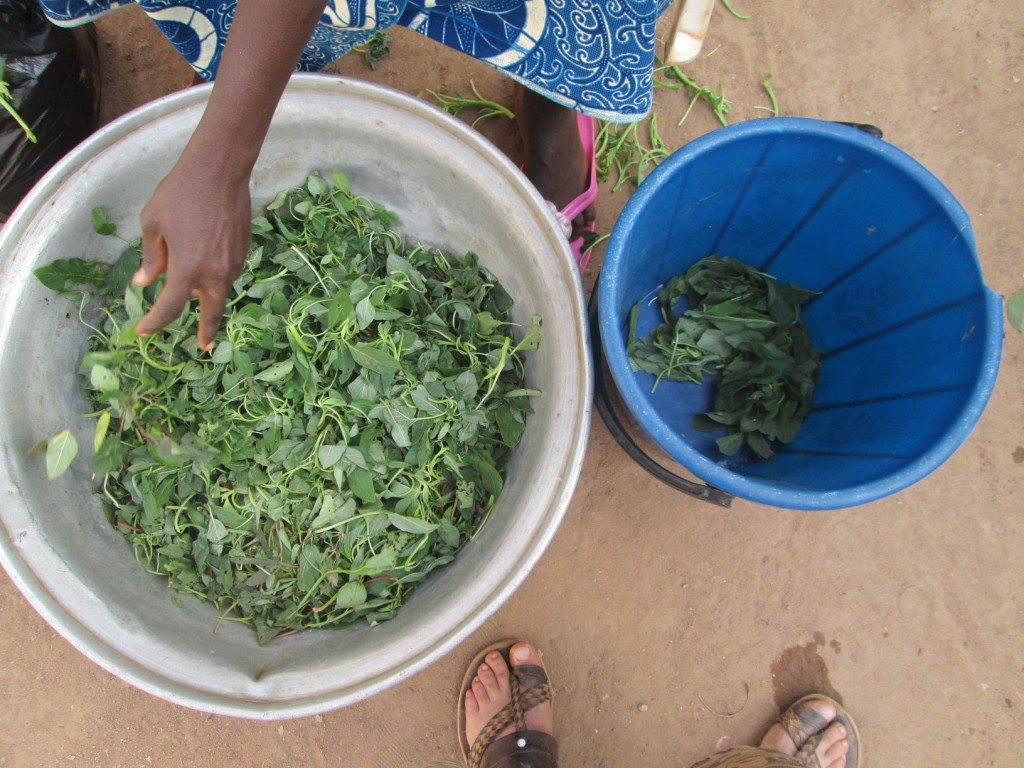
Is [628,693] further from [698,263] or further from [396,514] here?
[698,263]

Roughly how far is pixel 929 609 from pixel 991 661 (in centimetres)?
18

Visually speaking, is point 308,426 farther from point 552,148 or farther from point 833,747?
point 833,747

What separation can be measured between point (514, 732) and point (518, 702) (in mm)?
76

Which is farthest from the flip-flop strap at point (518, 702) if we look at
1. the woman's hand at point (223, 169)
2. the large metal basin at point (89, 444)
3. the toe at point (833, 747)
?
the woman's hand at point (223, 169)

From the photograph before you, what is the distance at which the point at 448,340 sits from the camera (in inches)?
45.1

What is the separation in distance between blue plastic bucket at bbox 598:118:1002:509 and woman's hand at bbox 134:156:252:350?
0.51 meters

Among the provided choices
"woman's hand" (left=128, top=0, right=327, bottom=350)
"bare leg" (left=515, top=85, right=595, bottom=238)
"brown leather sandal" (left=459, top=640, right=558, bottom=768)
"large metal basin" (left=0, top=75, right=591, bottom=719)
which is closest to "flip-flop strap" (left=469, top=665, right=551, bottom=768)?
"brown leather sandal" (left=459, top=640, right=558, bottom=768)

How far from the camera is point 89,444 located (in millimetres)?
1161

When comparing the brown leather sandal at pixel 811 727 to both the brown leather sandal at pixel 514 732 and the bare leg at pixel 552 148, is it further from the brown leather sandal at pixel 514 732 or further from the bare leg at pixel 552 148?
the bare leg at pixel 552 148

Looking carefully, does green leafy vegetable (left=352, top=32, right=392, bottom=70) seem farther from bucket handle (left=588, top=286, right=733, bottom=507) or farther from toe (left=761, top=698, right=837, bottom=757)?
toe (left=761, top=698, right=837, bottom=757)

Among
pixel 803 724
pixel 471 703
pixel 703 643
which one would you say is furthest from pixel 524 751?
pixel 803 724

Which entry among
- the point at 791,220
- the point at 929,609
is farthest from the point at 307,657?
the point at 929,609

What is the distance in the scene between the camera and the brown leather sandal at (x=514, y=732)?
1.47 meters

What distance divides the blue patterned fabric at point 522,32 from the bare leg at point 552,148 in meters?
0.29
